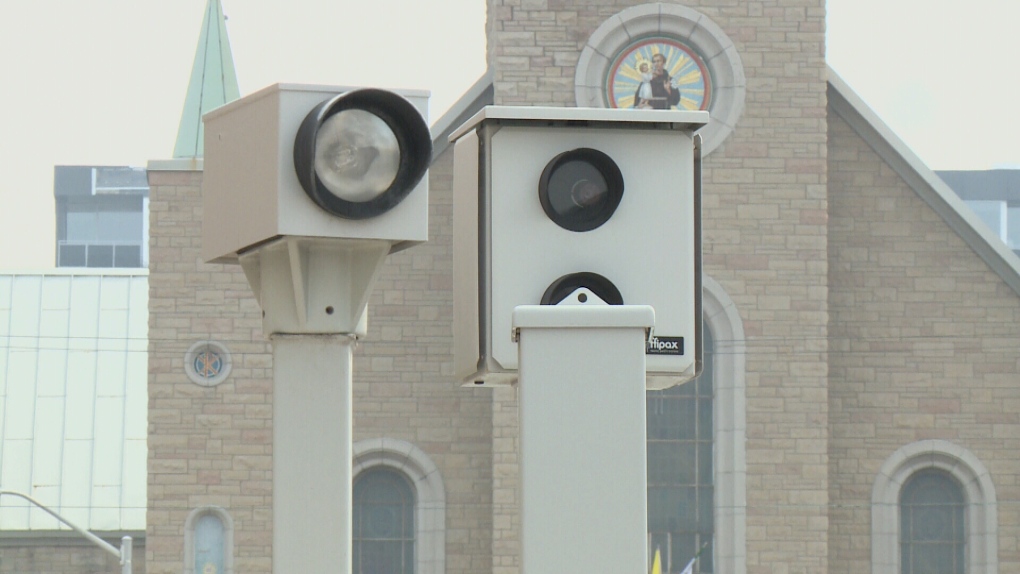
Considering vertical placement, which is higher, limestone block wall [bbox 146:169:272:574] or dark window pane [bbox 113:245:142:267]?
dark window pane [bbox 113:245:142:267]

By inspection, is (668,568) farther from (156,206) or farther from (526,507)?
Result: (526,507)

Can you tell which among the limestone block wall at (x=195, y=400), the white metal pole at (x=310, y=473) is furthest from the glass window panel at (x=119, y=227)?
the white metal pole at (x=310, y=473)

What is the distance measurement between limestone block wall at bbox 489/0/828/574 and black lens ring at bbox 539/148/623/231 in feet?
47.5

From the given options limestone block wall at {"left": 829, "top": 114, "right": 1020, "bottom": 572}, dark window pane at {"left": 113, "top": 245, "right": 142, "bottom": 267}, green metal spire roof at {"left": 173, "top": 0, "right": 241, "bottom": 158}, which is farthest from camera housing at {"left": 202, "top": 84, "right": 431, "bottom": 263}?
dark window pane at {"left": 113, "top": 245, "right": 142, "bottom": 267}

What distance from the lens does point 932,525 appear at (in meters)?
18.3

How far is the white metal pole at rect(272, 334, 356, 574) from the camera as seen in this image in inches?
127

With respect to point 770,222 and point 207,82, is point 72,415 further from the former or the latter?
point 770,222

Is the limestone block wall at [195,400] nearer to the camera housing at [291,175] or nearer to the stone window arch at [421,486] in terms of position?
the stone window arch at [421,486]

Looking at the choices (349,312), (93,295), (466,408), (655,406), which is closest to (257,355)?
(466,408)

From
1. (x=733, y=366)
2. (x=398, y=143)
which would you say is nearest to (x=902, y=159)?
(x=733, y=366)

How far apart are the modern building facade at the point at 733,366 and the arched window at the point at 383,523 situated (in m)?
0.02

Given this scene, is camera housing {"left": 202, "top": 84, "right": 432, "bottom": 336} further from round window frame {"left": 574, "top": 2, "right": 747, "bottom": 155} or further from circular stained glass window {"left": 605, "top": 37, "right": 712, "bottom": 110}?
circular stained glass window {"left": 605, "top": 37, "right": 712, "bottom": 110}

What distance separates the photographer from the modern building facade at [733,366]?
696 inches

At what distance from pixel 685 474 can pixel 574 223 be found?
1508 centimetres
